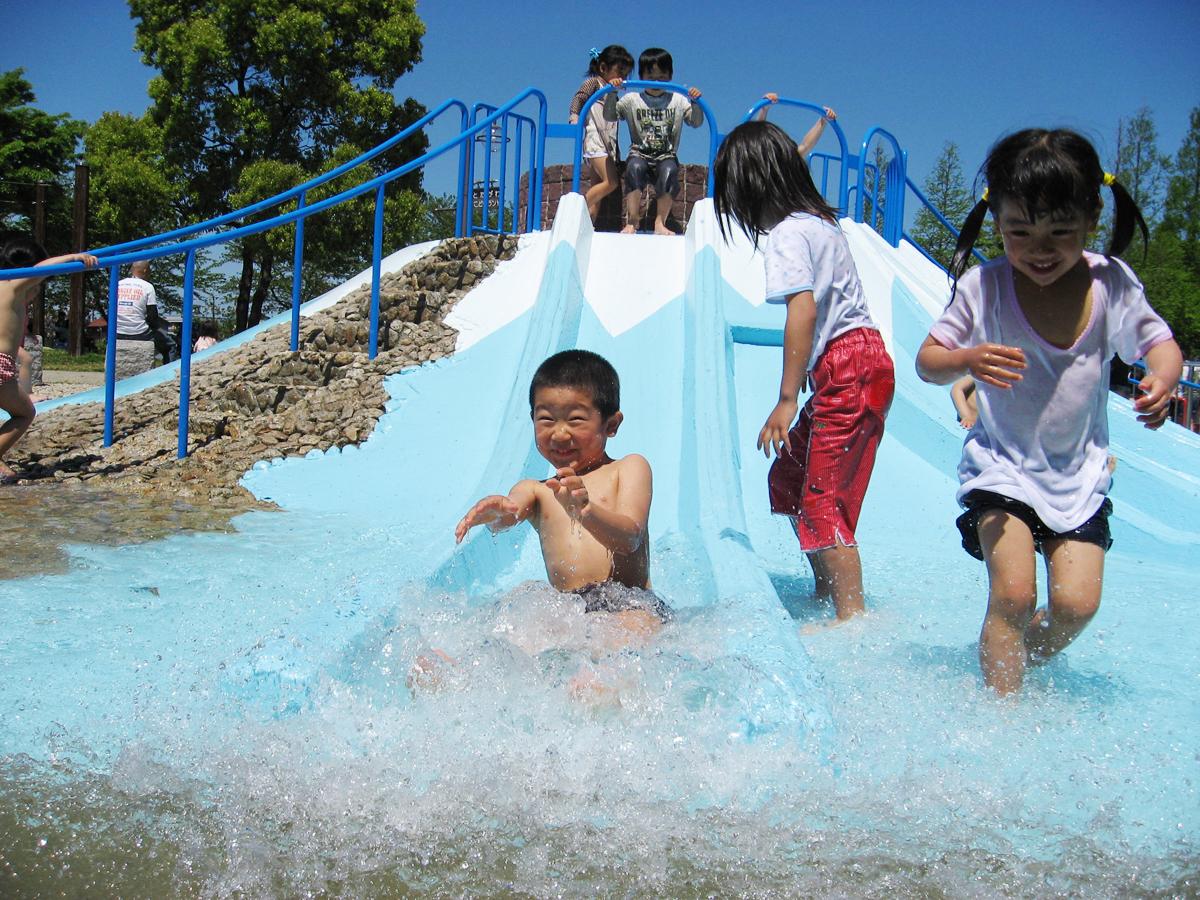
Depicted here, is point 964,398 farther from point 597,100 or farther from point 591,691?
point 597,100

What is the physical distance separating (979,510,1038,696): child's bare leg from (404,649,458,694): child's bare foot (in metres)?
1.19

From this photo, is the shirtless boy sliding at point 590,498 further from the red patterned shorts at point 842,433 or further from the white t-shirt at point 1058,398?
the white t-shirt at point 1058,398

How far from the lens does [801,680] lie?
7.00ft

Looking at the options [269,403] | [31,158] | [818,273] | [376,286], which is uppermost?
[31,158]

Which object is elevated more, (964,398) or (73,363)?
(73,363)

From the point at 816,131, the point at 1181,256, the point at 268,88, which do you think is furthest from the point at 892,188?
the point at 1181,256

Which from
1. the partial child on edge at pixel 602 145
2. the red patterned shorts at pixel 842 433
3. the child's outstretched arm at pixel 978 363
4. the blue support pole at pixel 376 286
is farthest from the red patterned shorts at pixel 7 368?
the child's outstretched arm at pixel 978 363

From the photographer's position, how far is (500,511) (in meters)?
2.46

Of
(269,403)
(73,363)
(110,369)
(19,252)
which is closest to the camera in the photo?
(110,369)

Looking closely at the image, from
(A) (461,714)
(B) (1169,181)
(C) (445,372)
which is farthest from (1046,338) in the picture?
(B) (1169,181)

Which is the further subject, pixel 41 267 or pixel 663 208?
pixel 663 208

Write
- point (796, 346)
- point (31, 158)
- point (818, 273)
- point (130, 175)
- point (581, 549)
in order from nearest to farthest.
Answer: point (581, 549) < point (796, 346) < point (818, 273) < point (130, 175) < point (31, 158)

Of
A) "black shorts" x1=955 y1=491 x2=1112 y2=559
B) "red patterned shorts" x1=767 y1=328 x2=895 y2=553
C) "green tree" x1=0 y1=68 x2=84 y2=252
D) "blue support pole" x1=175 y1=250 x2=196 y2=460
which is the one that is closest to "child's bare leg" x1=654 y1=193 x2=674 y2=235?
"blue support pole" x1=175 y1=250 x2=196 y2=460

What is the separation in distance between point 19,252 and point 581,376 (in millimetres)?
4569
